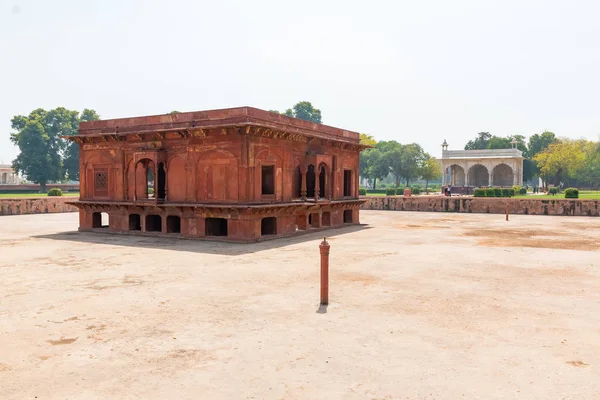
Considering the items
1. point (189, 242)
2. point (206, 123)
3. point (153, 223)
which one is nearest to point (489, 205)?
point (206, 123)

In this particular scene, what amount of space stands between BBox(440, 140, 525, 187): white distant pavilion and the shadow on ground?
49948 mm

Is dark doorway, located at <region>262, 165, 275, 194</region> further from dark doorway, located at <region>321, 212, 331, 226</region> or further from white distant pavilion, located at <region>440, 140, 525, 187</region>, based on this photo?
white distant pavilion, located at <region>440, 140, 525, 187</region>

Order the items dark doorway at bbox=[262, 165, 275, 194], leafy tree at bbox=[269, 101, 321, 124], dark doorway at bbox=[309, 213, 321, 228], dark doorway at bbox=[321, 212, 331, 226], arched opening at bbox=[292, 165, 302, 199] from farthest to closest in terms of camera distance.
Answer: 1. leafy tree at bbox=[269, 101, 321, 124]
2. dark doorway at bbox=[321, 212, 331, 226]
3. dark doorway at bbox=[309, 213, 321, 228]
4. arched opening at bbox=[292, 165, 302, 199]
5. dark doorway at bbox=[262, 165, 275, 194]

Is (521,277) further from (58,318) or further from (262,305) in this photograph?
A: (58,318)

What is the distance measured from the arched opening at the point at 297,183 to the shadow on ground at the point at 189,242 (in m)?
1.94

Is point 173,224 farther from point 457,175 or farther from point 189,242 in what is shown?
point 457,175

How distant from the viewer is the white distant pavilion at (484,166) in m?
65.2

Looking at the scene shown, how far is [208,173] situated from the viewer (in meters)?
19.1

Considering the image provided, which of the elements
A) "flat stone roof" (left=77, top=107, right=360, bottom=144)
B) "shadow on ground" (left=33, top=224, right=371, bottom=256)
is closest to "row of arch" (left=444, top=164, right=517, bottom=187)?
"flat stone roof" (left=77, top=107, right=360, bottom=144)

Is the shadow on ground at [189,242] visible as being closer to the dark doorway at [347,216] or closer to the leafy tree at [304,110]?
the dark doorway at [347,216]

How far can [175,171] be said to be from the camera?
2005 cm

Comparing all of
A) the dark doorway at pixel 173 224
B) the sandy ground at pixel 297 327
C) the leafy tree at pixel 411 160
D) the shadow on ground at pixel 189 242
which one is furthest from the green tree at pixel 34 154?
the sandy ground at pixel 297 327

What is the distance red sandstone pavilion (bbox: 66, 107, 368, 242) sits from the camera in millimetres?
18359

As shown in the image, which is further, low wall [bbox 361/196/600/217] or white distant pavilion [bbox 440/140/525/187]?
white distant pavilion [bbox 440/140/525/187]
